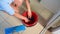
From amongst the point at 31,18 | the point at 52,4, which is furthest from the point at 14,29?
the point at 52,4

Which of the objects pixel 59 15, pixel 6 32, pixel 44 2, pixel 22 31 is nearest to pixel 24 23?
pixel 22 31

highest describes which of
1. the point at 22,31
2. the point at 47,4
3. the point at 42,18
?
the point at 47,4

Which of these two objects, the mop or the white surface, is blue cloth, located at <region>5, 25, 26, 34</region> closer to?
the mop

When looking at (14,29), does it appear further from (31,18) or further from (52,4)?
(52,4)

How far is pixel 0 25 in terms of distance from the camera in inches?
63.6

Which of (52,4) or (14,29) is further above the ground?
(52,4)

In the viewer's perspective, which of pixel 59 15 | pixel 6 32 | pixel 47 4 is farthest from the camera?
pixel 47 4

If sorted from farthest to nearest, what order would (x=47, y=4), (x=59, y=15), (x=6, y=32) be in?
(x=47, y=4)
(x=6, y=32)
(x=59, y=15)

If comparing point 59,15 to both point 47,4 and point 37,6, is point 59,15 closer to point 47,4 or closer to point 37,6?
point 47,4

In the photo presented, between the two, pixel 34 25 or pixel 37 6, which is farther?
pixel 37 6

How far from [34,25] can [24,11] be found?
21 centimetres

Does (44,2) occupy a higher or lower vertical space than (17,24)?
higher

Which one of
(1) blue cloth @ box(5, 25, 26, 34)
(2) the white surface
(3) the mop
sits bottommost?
(1) blue cloth @ box(5, 25, 26, 34)

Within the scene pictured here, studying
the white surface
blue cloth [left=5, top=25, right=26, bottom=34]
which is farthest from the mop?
the white surface
